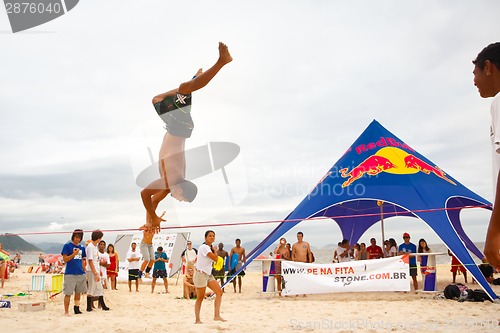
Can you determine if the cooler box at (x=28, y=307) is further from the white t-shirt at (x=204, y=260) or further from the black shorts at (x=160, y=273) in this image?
the black shorts at (x=160, y=273)

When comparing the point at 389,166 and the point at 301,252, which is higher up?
the point at 389,166

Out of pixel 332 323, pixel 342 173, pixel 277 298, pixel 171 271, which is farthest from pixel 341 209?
pixel 332 323

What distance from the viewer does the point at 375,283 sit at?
8.10 meters

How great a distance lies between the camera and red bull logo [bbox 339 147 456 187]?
898 cm

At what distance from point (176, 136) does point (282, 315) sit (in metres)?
4.46

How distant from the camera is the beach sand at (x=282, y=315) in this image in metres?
5.74

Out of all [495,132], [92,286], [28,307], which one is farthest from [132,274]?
[495,132]

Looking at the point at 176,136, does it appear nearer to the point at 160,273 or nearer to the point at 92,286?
the point at 92,286

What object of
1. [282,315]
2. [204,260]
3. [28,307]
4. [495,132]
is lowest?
[282,315]

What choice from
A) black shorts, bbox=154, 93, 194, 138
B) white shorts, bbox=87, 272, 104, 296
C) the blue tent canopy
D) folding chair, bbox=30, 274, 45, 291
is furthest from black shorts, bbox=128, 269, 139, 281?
black shorts, bbox=154, 93, 194, 138

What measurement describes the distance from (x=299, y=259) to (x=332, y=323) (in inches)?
126

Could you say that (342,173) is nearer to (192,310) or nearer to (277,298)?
(277,298)

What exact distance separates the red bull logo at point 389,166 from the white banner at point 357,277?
1570 mm

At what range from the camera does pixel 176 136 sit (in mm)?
3211
